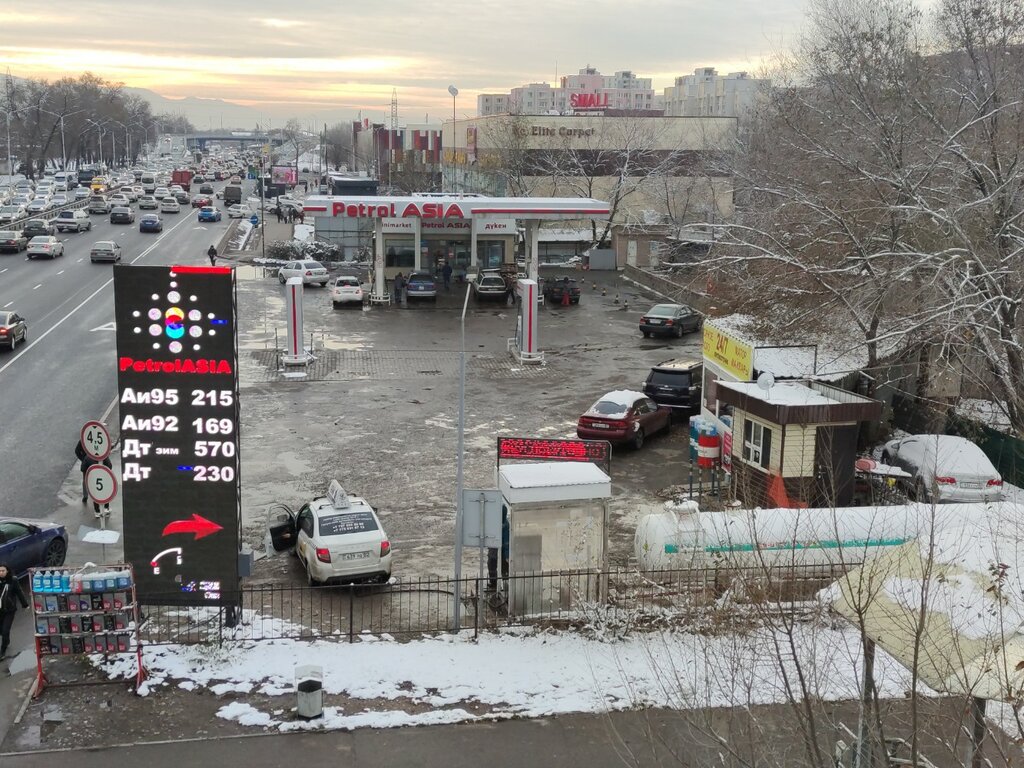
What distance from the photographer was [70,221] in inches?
2709

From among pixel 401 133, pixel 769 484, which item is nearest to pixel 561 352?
pixel 769 484

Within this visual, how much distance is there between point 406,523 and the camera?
1964cm

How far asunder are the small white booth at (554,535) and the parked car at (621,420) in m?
8.92

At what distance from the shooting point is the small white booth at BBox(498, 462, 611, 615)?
15.0 metres

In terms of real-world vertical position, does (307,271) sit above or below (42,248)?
below

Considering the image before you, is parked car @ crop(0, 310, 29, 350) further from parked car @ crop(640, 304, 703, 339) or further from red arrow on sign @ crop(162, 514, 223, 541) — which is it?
red arrow on sign @ crop(162, 514, 223, 541)

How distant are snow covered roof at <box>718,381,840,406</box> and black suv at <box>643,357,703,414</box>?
19.9 ft

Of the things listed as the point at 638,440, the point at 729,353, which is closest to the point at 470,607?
the point at 729,353

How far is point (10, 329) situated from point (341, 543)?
21986mm

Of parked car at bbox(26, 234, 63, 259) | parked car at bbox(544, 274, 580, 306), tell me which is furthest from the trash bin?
parked car at bbox(26, 234, 63, 259)

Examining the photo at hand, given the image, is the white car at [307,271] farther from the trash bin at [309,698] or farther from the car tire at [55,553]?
the trash bin at [309,698]

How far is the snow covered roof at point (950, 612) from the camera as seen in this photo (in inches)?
317

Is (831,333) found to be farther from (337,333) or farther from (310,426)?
(337,333)

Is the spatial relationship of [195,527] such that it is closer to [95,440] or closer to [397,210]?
[95,440]
